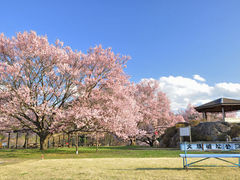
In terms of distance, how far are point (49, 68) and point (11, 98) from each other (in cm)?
427

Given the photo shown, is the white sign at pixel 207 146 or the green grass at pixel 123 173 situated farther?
the white sign at pixel 207 146

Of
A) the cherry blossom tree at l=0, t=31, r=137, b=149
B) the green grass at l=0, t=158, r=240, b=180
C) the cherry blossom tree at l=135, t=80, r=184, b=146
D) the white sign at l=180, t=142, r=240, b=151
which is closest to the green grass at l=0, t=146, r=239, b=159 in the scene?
the cherry blossom tree at l=0, t=31, r=137, b=149

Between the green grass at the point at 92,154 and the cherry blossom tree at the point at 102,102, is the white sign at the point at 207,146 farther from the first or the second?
the cherry blossom tree at the point at 102,102

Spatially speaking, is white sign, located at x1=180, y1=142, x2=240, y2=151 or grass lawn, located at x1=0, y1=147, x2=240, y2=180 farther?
white sign, located at x1=180, y1=142, x2=240, y2=151

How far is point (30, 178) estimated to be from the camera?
23.3ft

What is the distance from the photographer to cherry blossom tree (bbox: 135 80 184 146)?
34.8m

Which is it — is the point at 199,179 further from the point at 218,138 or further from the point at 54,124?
the point at 218,138

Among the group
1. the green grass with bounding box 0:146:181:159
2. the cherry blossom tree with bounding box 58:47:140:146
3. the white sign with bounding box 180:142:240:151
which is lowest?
the green grass with bounding box 0:146:181:159

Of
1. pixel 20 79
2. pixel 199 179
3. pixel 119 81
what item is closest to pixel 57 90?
pixel 20 79

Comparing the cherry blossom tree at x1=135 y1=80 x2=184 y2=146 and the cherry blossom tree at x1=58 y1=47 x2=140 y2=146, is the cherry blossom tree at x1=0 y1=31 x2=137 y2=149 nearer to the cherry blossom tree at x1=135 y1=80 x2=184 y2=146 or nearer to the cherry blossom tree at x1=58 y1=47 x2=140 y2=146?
the cherry blossom tree at x1=58 y1=47 x2=140 y2=146

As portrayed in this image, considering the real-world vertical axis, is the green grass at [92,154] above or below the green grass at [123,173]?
below

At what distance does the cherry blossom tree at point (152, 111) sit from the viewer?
114 ft

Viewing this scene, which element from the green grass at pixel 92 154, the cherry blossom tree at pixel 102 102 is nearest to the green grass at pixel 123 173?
→ the green grass at pixel 92 154

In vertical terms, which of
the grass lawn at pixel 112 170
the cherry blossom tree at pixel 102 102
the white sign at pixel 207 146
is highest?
the cherry blossom tree at pixel 102 102
